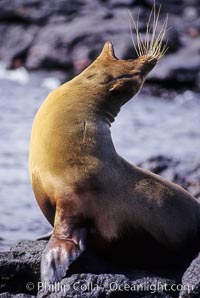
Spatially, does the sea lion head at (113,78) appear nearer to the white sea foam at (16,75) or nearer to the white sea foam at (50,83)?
the white sea foam at (50,83)

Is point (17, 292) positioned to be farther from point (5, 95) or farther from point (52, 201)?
point (5, 95)

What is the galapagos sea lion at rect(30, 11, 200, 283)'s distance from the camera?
5086 millimetres

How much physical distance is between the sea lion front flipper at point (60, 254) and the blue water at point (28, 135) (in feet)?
6.98

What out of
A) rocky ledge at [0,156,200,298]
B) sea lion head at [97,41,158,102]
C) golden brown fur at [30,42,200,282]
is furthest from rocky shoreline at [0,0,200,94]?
rocky ledge at [0,156,200,298]

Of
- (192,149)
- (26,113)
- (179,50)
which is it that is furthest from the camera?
(179,50)

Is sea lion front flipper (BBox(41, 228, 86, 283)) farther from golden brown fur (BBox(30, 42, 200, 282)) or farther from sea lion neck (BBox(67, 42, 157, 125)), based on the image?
sea lion neck (BBox(67, 42, 157, 125))

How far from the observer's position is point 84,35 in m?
18.6

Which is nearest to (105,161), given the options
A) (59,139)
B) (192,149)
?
(59,139)

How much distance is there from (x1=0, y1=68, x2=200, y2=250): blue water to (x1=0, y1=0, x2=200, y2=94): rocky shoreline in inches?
21.9

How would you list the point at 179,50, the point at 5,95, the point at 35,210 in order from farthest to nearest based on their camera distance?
the point at 179,50
the point at 5,95
the point at 35,210

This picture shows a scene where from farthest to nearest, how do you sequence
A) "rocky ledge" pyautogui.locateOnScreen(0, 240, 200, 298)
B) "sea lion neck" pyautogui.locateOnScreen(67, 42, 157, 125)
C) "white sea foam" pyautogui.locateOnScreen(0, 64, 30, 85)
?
"white sea foam" pyautogui.locateOnScreen(0, 64, 30, 85) < "sea lion neck" pyautogui.locateOnScreen(67, 42, 157, 125) < "rocky ledge" pyautogui.locateOnScreen(0, 240, 200, 298)

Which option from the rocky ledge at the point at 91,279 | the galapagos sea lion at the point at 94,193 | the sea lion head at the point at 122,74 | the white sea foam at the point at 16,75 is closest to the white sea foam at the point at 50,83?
the white sea foam at the point at 16,75

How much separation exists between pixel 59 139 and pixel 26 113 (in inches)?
345

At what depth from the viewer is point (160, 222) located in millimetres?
5316
